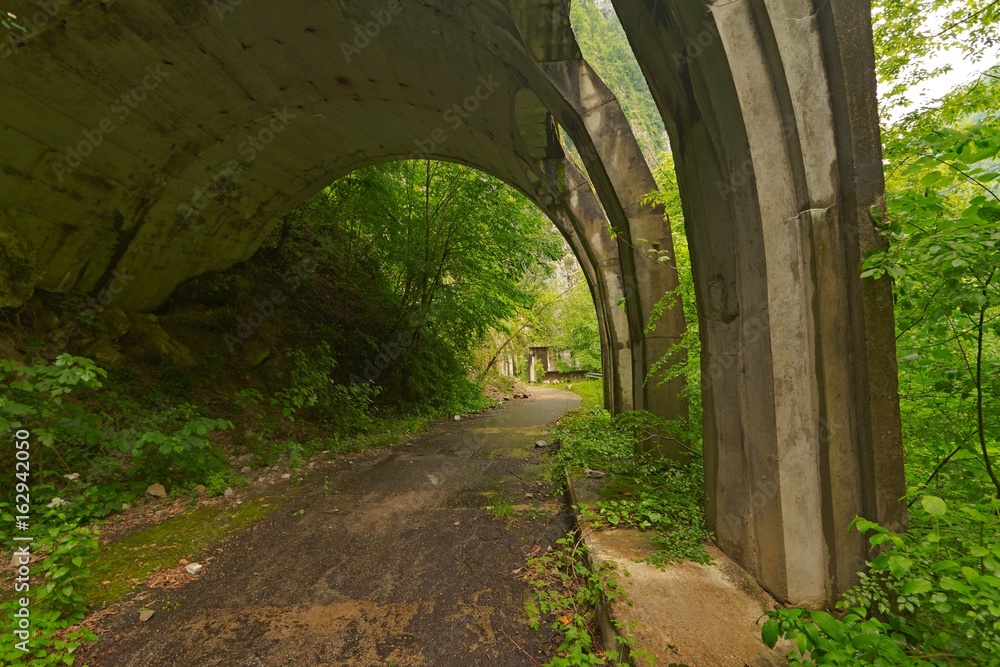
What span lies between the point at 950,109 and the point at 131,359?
907 centimetres

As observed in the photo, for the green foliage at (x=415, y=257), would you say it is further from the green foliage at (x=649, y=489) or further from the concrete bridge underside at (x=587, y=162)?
the green foliage at (x=649, y=489)

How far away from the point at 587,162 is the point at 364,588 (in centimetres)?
454

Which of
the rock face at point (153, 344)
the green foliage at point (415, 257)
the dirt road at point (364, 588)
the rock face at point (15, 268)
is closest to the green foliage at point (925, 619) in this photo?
the dirt road at point (364, 588)

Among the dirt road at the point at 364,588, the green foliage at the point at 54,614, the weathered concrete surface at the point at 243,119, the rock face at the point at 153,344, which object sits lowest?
the dirt road at the point at 364,588

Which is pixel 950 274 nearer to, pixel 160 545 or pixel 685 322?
pixel 685 322

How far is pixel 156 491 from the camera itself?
398cm

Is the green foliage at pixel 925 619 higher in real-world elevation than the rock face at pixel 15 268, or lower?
lower

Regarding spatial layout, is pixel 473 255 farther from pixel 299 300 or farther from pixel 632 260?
pixel 632 260

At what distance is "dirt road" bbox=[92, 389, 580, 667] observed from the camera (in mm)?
2090

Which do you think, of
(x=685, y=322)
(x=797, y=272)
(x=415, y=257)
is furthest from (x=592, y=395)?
(x=797, y=272)

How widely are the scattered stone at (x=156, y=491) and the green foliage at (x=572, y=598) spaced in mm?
3678

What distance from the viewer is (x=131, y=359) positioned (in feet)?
19.2

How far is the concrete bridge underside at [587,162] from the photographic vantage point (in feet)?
6.14

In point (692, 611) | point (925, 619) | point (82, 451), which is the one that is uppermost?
point (82, 451)
